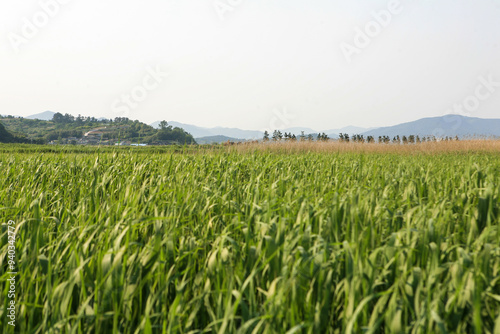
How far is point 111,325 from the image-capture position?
1.58m

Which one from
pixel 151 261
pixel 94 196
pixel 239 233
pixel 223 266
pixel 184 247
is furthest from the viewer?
pixel 94 196

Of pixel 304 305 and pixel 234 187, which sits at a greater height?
pixel 234 187

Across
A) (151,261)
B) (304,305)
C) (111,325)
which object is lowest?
(111,325)

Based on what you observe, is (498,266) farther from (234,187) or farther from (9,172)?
(9,172)

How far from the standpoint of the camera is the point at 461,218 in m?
3.05

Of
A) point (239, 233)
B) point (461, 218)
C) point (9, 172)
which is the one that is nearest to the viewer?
point (239, 233)

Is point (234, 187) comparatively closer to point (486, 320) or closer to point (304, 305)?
point (304, 305)

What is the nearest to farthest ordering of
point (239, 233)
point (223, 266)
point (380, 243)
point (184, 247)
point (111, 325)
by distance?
point (111, 325) < point (223, 266) < point (184, 247) < point (380, 243) < point (239, 233)

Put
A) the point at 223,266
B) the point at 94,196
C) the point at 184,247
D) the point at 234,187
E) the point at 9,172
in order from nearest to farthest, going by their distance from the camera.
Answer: the point at 223,266 → the point at 184,247 → the point at 94,196 → the point at 234,187 → the point at 9,172

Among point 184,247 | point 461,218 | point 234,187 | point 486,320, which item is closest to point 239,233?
point 184,247

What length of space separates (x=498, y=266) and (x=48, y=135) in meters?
149

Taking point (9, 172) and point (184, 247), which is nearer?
point (184, 247)

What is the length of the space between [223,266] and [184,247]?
1.31 ft

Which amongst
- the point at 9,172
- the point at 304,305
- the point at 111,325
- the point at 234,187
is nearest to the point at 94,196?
the point at 234,187
